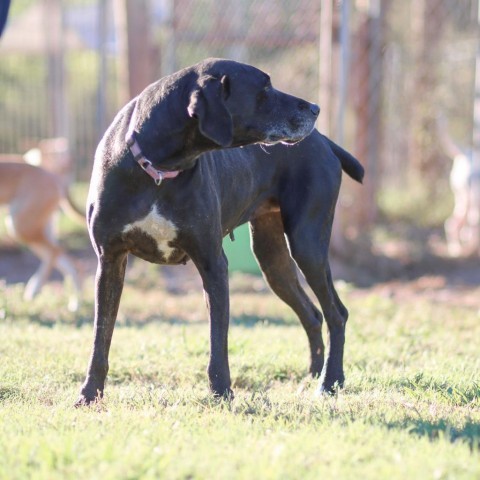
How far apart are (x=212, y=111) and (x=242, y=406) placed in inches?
51.7

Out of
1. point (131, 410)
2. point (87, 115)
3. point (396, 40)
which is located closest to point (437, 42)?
point (396, 40)

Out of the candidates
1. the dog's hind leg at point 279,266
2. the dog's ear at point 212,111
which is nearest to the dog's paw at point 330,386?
the dog's hind leg at point 279,266

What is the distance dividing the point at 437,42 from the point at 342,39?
11.2 feet

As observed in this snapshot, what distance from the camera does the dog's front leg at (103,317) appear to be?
432 cm

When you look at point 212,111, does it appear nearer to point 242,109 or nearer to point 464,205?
point 242,109

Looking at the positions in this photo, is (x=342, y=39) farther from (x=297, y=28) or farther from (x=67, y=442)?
(x=67, y=442)

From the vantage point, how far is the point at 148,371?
514 centimetres

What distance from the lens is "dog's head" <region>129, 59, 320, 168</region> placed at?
4.00 metres

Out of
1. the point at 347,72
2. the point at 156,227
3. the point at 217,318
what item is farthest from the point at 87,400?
the point at 347,72

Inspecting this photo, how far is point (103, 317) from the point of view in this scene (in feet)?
14.5

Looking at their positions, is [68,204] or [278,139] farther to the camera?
[68,204]

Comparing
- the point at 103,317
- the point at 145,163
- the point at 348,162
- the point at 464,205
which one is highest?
the point at 145,163

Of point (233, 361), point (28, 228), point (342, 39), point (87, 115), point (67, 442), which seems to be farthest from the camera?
point (87, 115)

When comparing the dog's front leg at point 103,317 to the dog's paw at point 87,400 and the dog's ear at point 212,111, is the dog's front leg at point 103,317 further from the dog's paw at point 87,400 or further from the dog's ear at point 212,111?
the dog's ear at point 212,111
